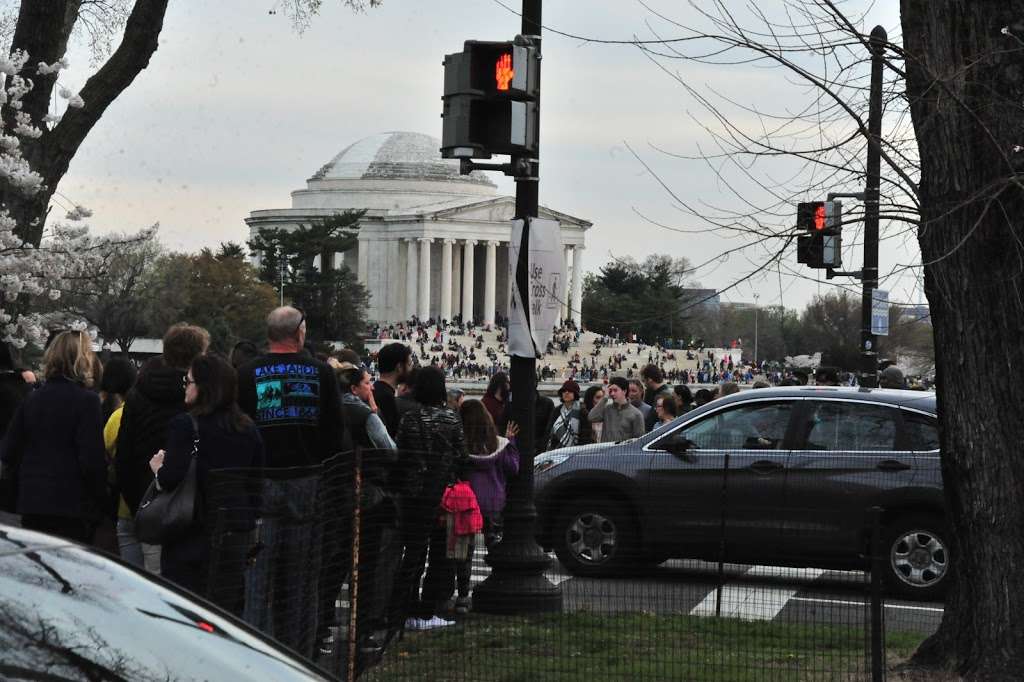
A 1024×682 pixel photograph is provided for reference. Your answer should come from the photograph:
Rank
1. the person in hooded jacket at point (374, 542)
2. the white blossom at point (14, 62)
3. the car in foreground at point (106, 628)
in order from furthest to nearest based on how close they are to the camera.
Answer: the white blossom at point (14, 62) < the person in hooded jacket at point (374, 542) < the car in foreground at point (106, 628)

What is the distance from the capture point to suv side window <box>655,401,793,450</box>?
13.7 meters

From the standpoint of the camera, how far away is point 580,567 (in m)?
10.7

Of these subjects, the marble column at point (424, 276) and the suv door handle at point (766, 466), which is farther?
the marble column at point (424, 276)

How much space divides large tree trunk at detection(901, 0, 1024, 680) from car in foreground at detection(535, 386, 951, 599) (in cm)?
306

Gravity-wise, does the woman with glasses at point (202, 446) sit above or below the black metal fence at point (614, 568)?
above

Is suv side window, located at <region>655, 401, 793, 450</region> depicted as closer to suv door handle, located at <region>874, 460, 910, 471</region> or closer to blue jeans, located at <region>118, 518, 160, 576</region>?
suv door handle, located at <region>874, 460, 910, 471</region>

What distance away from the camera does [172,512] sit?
766 cm

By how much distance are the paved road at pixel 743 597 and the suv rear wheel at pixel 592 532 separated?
0.28 metres

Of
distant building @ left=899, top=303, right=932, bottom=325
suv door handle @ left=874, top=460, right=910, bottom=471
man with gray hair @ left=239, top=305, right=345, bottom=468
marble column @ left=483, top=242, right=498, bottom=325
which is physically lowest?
suv door handle @ left=874, top=460, right=910, bottom=471

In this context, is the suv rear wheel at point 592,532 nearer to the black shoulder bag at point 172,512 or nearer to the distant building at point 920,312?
the distant building at point 920,312

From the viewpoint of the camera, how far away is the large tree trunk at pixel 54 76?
1616 centimetres

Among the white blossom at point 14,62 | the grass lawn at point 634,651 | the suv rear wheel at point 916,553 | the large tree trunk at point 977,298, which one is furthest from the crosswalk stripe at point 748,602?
the white blossom at point 14,62

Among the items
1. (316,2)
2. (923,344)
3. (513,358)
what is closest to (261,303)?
(923,344)

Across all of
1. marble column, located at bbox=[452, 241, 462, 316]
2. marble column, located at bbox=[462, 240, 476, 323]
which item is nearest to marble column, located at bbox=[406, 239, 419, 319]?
marble column, located at bbox=[452, 241, 462, 316]
